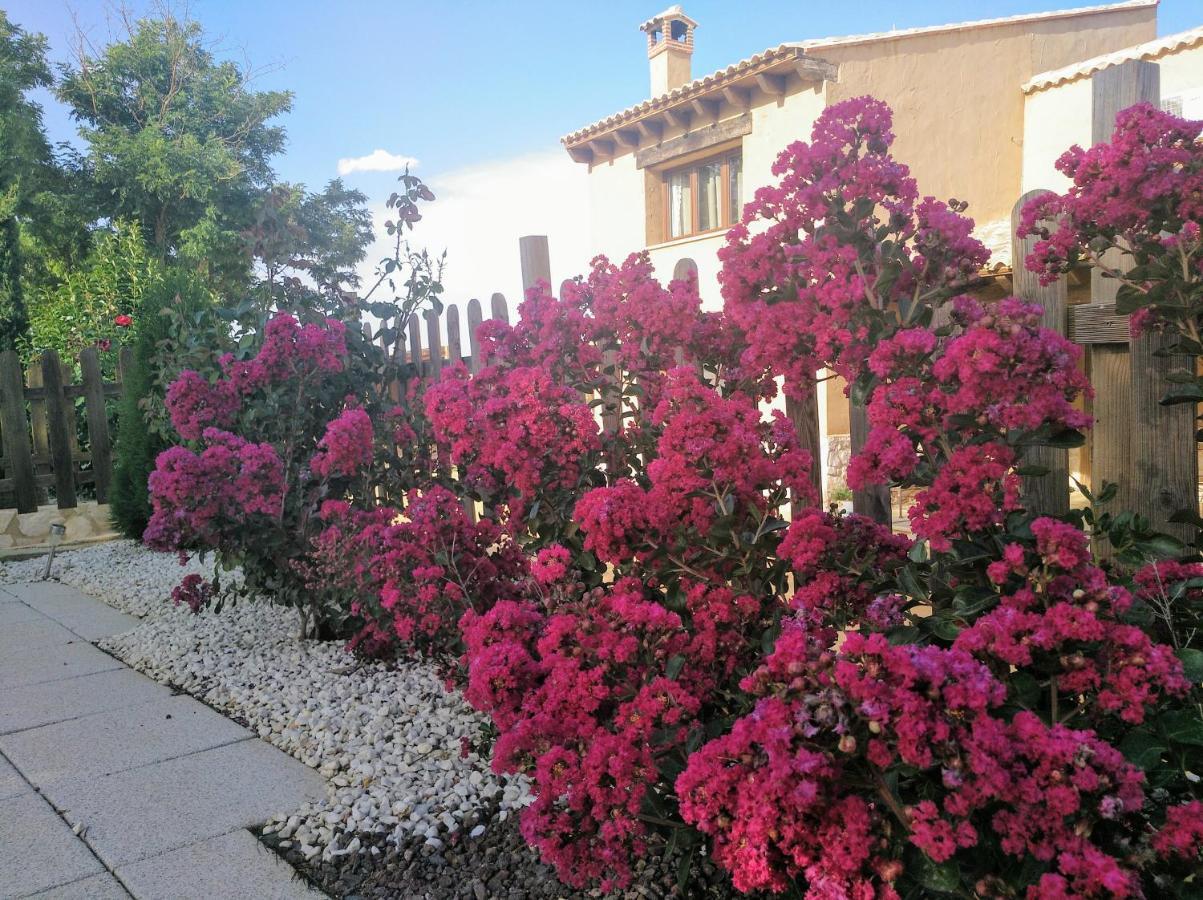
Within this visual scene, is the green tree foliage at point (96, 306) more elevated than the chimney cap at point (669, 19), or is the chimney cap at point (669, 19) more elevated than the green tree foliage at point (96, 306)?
the chimney cap at point (669, 19)

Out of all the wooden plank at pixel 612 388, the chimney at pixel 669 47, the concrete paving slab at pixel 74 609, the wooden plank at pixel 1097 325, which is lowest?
the concrete paving slab at pixel 74 609

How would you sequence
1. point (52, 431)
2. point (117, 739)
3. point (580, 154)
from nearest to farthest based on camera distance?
point (117, 739)
point (52, 431)
point (580, 154)

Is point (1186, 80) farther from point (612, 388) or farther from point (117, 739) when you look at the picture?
point (117, 739)

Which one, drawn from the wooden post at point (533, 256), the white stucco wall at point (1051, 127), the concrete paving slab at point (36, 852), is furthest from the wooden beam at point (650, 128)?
the concrete paving slab at point (36, 852)

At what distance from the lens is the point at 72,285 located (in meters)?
14.7

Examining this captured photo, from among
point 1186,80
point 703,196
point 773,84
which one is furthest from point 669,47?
point 1186,80

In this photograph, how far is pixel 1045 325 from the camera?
7.80ft

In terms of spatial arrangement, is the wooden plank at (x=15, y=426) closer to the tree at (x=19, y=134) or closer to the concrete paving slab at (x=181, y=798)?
the concrete paving slab at (x=181, y=798)

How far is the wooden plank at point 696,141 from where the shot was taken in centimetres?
1025

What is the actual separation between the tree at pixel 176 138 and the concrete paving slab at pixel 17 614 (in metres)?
15.4

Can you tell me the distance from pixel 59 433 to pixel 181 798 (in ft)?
21.3

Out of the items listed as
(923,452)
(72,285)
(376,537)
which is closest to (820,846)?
(923,452)

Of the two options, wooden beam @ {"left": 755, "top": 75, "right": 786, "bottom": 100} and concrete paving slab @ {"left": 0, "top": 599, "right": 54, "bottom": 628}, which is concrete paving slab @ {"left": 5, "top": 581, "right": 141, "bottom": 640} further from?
wooden beam @ {"left": 755, "top": 75, "right": 786, "bottom": 100}

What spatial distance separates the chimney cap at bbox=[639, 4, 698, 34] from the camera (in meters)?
12.3
